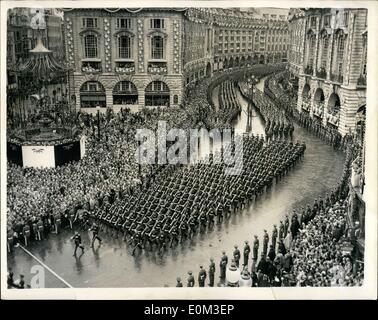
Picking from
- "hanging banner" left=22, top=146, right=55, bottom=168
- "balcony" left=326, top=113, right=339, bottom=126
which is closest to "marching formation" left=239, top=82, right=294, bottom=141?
"balcony" left=326, top=113, right=339, bottom=126

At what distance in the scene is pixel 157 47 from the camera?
95.3ft

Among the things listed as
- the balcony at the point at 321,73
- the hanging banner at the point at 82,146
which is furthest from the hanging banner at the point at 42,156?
the balcony at the point at 321,73

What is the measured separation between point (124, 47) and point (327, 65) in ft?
38.7

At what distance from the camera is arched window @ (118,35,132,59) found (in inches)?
1097

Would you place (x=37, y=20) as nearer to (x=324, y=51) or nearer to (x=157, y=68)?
(x=157, y=68)

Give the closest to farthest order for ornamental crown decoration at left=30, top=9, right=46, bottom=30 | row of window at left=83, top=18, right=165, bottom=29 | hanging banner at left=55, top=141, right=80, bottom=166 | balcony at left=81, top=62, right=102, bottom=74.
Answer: ornamental crown decoration at left=30, top=9, right=46, bottom=30 → hanging banner at left=55, top=141, right=80, bottom=166 → row of window at left=83, top=18, right=165, bottom=29 → balcony at left=81, top=62, right=102, bottom=74

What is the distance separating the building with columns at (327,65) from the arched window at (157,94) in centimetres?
815

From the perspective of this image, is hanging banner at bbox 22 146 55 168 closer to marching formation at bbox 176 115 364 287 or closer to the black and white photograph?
the black and white photograph

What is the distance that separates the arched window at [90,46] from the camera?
88.0 feet

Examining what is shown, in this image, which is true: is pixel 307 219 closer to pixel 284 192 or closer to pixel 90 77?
pixel 284 192

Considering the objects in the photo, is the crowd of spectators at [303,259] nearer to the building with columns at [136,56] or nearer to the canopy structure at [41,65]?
the building with columns at [136,56]

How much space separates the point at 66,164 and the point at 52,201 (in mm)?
4781

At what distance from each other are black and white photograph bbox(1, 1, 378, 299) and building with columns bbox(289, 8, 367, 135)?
116 millimetres
